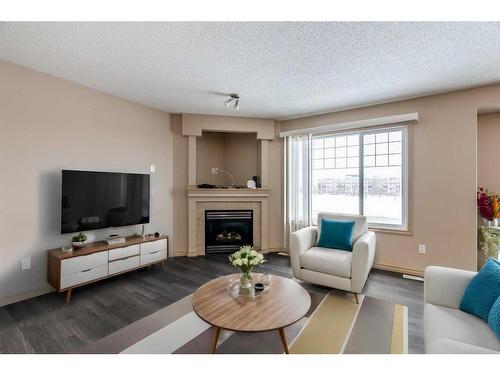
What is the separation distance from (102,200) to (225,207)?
1915mm

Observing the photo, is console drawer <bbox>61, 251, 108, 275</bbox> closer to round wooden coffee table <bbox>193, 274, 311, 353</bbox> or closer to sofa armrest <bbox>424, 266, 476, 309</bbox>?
round wooden coffee table <bbox>193, 274, 311, 353</bbox>

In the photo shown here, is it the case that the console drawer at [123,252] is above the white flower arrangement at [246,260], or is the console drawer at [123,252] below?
below

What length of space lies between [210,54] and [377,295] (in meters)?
3.10

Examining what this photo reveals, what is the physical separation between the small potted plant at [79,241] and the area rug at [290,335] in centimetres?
134

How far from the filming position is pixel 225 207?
4.20 metres

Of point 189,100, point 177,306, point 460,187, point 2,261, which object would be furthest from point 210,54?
point 460,187

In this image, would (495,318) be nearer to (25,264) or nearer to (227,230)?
(227,230)

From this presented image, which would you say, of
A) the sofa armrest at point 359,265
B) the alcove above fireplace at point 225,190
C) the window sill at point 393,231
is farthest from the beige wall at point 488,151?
the alcove above fireplace at point 225,190

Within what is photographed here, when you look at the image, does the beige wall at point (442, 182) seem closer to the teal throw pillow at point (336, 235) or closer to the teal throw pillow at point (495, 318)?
the teal throw pillow at point (336, 235)

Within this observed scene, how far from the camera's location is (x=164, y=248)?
136 inches

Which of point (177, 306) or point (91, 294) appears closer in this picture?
point (177, 306)

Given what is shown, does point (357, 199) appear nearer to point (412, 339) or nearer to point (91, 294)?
point (412, 339)

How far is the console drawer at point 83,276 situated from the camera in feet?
8.02
